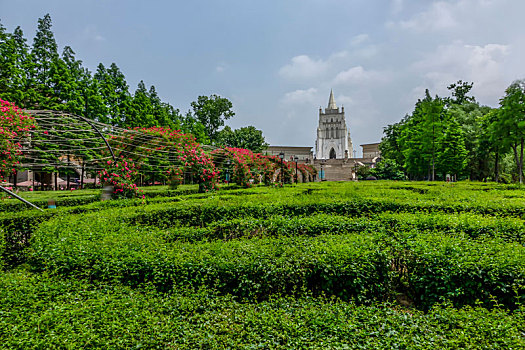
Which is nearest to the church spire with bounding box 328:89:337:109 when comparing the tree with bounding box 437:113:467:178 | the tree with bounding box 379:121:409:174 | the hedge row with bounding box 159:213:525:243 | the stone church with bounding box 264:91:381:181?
the stone church with bounding box 264:91:381:181

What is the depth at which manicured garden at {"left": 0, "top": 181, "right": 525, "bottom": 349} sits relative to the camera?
2311 mm

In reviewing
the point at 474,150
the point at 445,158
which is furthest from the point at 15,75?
the point at 474,150

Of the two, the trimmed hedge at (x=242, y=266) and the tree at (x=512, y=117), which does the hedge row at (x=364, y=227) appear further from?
the tree at (x=512, y=117)

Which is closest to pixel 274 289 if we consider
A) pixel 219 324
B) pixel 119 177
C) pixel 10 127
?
pixel 219 324

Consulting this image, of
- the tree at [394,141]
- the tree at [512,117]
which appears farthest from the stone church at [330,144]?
the tree at [512,117]

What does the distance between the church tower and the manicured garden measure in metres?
83.9

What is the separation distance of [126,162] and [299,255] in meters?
9.16

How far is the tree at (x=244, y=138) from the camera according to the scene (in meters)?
42.8

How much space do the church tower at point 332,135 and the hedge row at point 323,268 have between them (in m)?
84.1

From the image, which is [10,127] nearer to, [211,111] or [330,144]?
[211,111]

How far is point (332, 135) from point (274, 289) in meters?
91.3

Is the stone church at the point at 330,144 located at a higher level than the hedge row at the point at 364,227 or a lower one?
higher

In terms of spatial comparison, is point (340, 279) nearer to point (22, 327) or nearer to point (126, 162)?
point (22, 327)

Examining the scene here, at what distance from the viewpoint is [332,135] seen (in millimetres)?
90562
